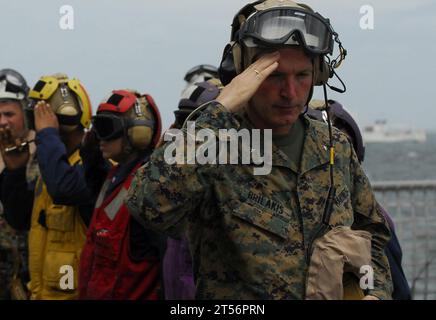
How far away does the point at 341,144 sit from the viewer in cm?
386

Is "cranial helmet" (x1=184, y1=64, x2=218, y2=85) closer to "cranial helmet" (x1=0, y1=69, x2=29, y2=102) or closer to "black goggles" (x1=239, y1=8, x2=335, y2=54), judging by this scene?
"cranial helmet" (x1=0, y1=69, x2=29, y2=102)

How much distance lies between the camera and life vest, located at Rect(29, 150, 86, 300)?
616 cm

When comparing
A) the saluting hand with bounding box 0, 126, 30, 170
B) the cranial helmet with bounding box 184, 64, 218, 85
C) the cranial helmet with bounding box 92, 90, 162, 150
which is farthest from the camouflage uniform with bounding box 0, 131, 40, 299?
the cranial helmet with bounding box 184, 64, 218, 85

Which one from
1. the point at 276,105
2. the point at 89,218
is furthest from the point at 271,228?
the point at 89,218

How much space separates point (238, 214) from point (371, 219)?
26.5 inches

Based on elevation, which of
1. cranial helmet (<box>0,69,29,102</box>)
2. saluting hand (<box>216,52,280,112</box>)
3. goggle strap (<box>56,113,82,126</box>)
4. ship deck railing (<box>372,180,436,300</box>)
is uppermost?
cranial helmet (<box>0,69,29,102</box>)

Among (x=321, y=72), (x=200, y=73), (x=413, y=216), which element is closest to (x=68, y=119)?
(x=200, y=73)

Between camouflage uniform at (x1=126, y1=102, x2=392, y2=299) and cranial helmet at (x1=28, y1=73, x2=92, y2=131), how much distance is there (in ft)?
10.2

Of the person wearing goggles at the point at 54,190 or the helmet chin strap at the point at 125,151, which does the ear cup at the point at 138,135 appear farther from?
the person wearing goggles at the point at 54,190

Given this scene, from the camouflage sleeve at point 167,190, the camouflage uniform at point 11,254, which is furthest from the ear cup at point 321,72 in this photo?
the camouflage uniform at point 11,254

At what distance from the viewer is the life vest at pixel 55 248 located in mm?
6160

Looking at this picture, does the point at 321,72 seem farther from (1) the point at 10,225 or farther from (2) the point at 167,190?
(1) the point at 10,225
